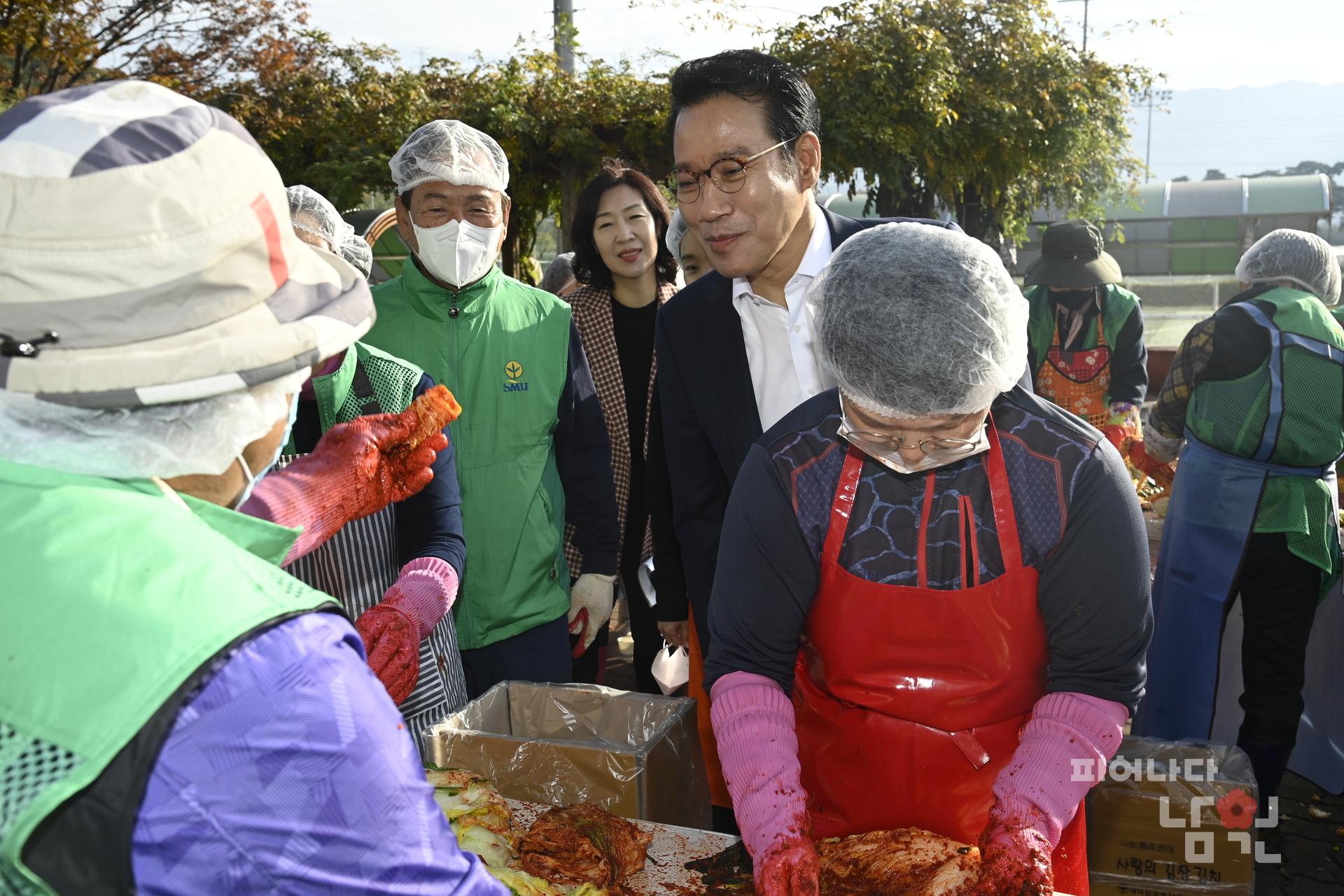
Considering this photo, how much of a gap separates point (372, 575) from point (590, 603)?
972 millimetres

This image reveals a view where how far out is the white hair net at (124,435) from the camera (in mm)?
917

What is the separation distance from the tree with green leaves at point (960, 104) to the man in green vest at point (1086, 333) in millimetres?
2884

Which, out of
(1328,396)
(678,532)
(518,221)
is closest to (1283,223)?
(518,221)

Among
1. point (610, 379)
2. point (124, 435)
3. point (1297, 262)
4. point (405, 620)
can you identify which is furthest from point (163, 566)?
point (1297, 262)

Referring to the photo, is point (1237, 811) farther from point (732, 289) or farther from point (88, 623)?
point (88, 623)

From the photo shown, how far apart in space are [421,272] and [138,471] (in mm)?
2162

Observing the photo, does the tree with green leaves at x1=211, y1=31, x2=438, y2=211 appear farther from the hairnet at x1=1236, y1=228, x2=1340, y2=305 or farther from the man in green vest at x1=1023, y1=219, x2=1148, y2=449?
the hairnet at x1=1236, y1=228, x2=1340, y2=305

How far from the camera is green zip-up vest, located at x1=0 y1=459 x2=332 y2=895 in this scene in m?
0.75

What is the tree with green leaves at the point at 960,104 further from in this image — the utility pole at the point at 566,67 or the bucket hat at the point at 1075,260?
the bucket hat at the point at 1075,260

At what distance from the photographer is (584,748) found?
204 cm

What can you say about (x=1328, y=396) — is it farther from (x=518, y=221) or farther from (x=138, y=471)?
(x=518, y=221)

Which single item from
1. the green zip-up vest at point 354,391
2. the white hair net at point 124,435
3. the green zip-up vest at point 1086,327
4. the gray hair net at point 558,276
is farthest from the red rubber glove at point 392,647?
the green zip-up vest at point 1086,327

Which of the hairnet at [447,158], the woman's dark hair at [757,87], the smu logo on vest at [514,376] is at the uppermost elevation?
the woman's dark hair at [757,87]

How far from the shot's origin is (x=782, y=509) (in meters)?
1.76
